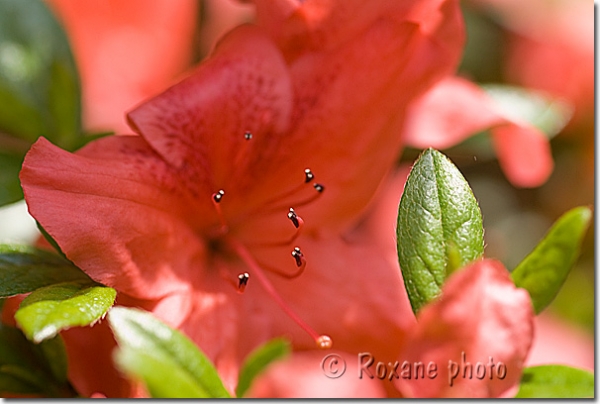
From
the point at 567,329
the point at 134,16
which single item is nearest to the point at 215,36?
the point at 134,16

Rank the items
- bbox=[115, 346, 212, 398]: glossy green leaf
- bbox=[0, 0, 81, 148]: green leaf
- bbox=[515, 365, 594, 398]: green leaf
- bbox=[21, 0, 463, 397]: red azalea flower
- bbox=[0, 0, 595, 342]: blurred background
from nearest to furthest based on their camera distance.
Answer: bbox=[115, 346, 212, 398]: glossy green leaf
bbox=[515, 365, 594, 398]: green leaf
bbox=[21, 0, 463, 397]: red azalea flower
bbox=[0, 0, 81, 148]: green leaf
bbox=[0, 0, 595, 342]: blurred background

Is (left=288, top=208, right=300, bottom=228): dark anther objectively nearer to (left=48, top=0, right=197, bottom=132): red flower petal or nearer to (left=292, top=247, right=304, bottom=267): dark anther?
(left=292, top=247, right=304, bottom=267): dark anther

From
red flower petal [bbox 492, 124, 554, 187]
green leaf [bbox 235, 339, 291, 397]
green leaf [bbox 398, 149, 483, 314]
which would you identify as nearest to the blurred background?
red flower petal [bbox 492, 124, 554, 187]

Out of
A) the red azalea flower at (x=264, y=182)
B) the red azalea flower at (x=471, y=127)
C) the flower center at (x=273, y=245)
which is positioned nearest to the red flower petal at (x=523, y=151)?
the red azalea flower at (x=471, y=127)

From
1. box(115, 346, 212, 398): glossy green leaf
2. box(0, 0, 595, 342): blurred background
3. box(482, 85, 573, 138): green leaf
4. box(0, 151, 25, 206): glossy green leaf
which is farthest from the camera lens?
box(0, 0, 595, 342): blurred background

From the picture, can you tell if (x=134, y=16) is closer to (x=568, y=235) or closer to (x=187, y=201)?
(x=187, y=201)

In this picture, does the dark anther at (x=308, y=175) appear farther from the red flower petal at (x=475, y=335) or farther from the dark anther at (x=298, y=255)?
the red flower petal at (x=475, y=335)
